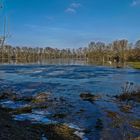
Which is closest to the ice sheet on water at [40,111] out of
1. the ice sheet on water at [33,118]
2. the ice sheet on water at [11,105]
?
the ice sheet on water at [33,118]

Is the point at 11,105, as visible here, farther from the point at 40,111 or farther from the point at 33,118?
the point at 33,118

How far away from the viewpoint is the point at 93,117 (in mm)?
17156

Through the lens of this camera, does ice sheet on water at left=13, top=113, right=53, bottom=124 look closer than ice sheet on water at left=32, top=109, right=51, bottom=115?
Yes

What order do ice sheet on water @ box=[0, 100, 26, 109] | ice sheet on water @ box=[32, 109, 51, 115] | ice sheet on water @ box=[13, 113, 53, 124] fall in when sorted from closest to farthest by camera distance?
1. ice sheet on water @ box=[13, 113, 53, 124]
2. ice sheet on water @ box=[32, 109, 51, 115]
3. ice sheet on water @ box=[0, 100, 26, 109]

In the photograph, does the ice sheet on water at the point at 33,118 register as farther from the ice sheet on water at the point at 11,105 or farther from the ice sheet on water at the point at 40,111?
the ice sheet on water at the point at 11,105

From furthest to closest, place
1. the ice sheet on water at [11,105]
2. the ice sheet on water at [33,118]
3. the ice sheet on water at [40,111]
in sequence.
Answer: the ice sheet on water at [11,105] → the ice sheet on water at [40,111] → the ice sheet on water at [33,118]

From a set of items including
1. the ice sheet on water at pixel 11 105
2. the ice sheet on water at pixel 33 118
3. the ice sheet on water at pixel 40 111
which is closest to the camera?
the ice sheet on water at pixel 33 118

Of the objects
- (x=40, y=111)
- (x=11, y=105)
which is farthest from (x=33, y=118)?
(x=11, y=105)

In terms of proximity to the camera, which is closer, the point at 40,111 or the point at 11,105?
the point at 40,111

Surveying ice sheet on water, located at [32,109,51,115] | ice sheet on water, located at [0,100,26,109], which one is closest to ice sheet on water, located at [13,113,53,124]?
ice sheet on water, located at [32,109,51,115]

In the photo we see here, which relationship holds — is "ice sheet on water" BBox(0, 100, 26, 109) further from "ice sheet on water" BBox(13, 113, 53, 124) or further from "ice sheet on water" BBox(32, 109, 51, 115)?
"ice sheet on water" BBox(13, 113, 53, 124)

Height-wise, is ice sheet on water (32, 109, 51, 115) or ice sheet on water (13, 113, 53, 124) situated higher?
ice sheet on water (13, 113, 53, 124)

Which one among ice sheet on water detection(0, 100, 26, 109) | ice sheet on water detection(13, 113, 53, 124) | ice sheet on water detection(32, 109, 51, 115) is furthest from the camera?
ice sheet on water detection(0, 100, 26, 109)

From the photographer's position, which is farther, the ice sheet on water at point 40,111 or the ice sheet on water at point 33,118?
the ice sheet on water at point 40,111
